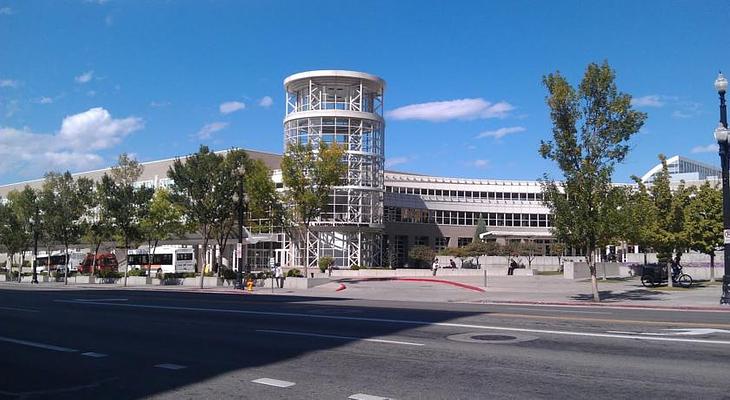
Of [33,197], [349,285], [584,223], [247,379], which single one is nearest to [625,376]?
[247,379]

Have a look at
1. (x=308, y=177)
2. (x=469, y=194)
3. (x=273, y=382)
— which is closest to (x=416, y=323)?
(x=273, y=382)

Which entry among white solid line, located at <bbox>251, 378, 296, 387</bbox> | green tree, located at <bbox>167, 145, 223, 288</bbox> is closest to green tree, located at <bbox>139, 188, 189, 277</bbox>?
green tree, located at <bbox>167, 145, 223, 288</bbox>

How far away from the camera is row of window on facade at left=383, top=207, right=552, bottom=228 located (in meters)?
78.0

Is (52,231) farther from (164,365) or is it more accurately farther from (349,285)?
(164,365)

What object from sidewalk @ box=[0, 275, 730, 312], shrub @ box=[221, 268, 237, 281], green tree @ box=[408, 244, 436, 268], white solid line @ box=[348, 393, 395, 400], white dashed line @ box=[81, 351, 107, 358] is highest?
green tree @ box=[408, 244, 436, 268]

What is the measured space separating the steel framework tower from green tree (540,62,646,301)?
126 ft

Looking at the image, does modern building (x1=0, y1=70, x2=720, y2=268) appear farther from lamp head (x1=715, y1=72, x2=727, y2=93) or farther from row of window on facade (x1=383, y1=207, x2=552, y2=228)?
lamp head (x1=715, y1=72, x2=727, y2=93)

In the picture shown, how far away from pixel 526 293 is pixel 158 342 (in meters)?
24.0

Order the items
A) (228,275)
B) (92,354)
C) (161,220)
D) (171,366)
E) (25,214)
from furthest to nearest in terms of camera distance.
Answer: (25,214) < (161,220) < (228,275) < (92,354) < (171,366)

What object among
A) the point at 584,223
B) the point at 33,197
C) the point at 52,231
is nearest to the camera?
the point at 584,223

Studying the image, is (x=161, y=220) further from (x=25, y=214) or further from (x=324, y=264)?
(x=324, y=264)

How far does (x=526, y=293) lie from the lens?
33.7m

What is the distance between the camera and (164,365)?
34.3 feet

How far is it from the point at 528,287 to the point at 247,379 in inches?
1256
